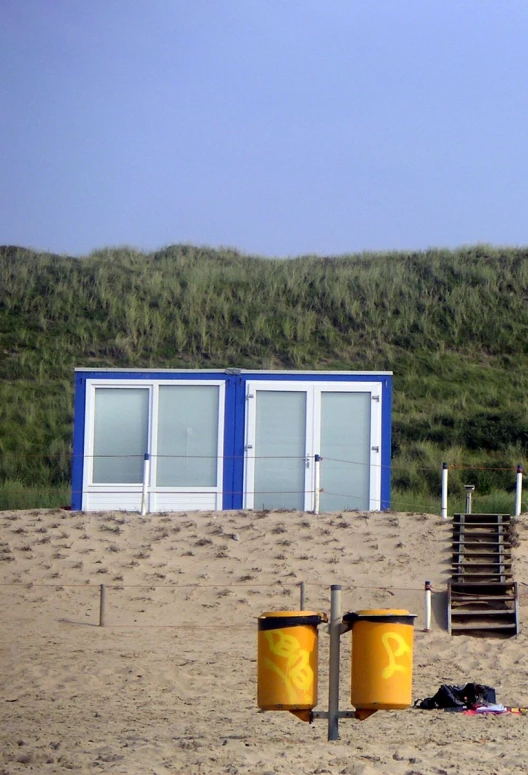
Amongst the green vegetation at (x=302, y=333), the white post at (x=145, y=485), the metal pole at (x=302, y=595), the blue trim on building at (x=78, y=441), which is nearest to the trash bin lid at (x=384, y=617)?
the metal pole at (x=302, y=595)

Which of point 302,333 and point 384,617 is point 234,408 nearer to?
point 384,617

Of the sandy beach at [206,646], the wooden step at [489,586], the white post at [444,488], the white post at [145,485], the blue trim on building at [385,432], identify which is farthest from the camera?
the blue trim on building at [385,432]

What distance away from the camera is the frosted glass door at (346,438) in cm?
1745

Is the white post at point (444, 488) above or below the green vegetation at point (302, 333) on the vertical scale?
below

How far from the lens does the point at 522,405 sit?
29109mm

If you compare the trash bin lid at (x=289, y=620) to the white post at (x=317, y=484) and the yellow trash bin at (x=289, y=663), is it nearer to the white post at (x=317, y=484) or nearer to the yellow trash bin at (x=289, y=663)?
the yellow trash bin at (x=289, y=663)

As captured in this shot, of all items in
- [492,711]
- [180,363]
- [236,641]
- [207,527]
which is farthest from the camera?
[180,363]

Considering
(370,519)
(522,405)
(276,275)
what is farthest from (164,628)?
(276,275)

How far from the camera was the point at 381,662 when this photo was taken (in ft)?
21.9

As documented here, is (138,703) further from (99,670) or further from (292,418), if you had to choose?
(292,418)

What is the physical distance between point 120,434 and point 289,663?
11107 mm

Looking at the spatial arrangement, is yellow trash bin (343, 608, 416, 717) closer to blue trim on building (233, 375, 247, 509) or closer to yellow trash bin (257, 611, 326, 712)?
yellow trash bin (257, 611, 326, 712)

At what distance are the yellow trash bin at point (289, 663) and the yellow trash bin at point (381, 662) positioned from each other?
273 mm

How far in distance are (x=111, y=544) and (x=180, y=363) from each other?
1630cm
